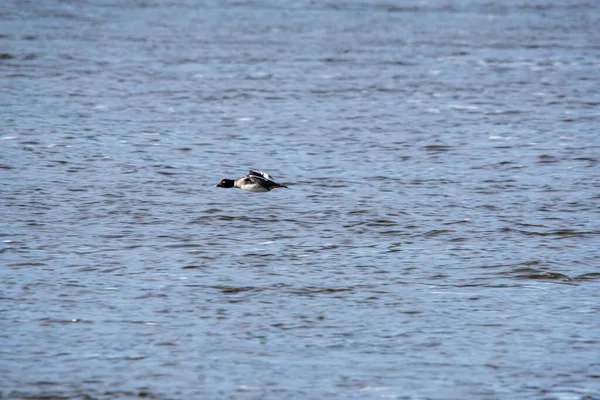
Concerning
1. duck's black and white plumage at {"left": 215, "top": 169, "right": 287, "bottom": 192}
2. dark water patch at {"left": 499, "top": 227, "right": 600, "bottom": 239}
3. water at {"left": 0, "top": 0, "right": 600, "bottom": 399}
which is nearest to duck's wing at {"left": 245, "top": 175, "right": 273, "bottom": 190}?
duck's black and white plumage at {"left": 215, "top": 169, "right": 287, "bottom": 192}

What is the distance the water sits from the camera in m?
9.41

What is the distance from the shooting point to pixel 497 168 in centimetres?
1783

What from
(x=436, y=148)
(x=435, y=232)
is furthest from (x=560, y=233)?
(x=436, y=148)

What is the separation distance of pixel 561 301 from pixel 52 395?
5.15m

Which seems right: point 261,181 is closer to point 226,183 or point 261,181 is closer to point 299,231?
point 226,183

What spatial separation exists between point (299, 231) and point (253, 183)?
210cm

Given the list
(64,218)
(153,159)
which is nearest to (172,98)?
(153,159)

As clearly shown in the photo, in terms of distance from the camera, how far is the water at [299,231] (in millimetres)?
9406

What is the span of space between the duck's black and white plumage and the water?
0.52ft

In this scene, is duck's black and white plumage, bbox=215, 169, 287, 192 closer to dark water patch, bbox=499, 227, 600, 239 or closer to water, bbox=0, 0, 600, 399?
water, bbox=0, 0, 600, 399

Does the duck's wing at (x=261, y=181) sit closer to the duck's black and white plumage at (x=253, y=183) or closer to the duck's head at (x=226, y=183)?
the duck's black and white plumage at (x=253, y=183)

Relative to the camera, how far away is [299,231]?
1395cm

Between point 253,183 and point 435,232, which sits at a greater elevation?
point 253,183

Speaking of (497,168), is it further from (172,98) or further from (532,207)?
(172,98)
